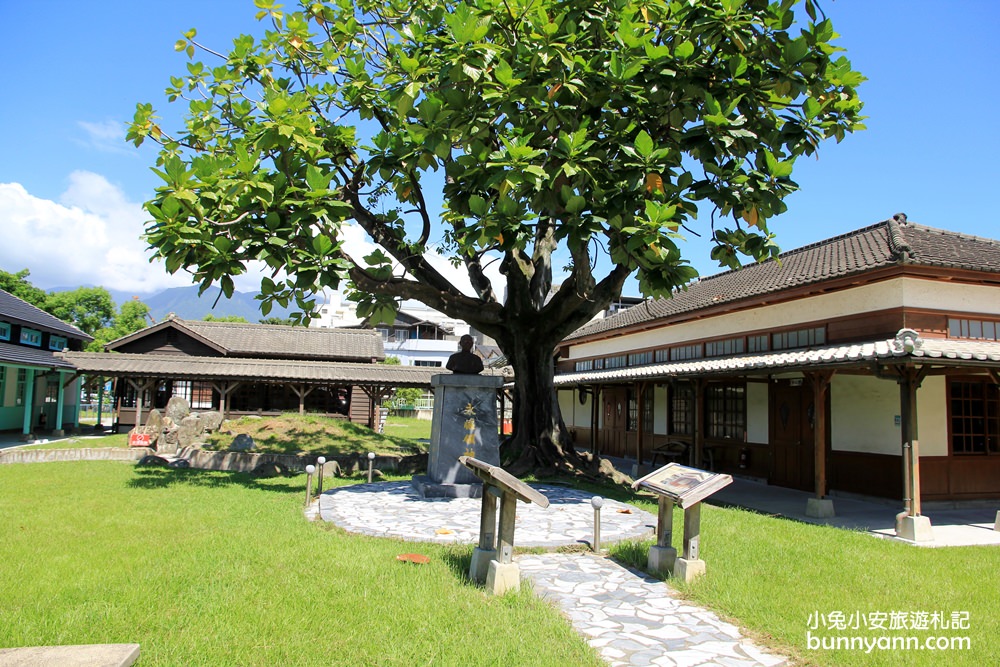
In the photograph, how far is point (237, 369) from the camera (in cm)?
2439

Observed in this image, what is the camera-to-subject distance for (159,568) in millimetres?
5949

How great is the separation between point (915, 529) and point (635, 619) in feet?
19.4

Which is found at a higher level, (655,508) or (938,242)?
(938,242)

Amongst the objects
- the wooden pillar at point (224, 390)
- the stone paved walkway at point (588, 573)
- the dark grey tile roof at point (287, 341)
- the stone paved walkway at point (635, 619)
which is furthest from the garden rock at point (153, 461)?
the dark grey tile roof at point (287, 341)

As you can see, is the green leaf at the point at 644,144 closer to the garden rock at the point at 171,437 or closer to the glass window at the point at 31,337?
the garden rock at the point at 171,437

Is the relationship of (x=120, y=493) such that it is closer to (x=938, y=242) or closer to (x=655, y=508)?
(x=655, y=508)

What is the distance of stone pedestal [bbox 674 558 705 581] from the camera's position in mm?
6074

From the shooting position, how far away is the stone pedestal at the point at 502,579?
17.9 feet

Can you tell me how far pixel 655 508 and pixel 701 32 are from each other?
23.7ft

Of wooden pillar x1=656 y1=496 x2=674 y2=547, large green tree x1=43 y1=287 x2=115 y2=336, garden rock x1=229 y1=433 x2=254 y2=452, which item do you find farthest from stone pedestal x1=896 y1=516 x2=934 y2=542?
large green tree x1=43 y1=287 x2=115 y2=336

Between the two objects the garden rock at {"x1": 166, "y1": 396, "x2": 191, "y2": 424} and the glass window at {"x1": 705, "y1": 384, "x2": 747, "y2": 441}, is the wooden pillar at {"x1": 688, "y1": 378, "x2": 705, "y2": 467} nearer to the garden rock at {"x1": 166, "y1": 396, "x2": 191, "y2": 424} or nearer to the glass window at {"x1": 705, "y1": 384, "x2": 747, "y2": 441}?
the glass window at {"x1": 705, "y1": 384, "x2": 747, "y2": 441}

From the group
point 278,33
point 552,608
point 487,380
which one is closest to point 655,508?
point 487,380

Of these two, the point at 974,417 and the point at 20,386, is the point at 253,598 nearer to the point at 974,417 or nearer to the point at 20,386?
the point at 974,417

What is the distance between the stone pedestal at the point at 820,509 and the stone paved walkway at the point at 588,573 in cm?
288
